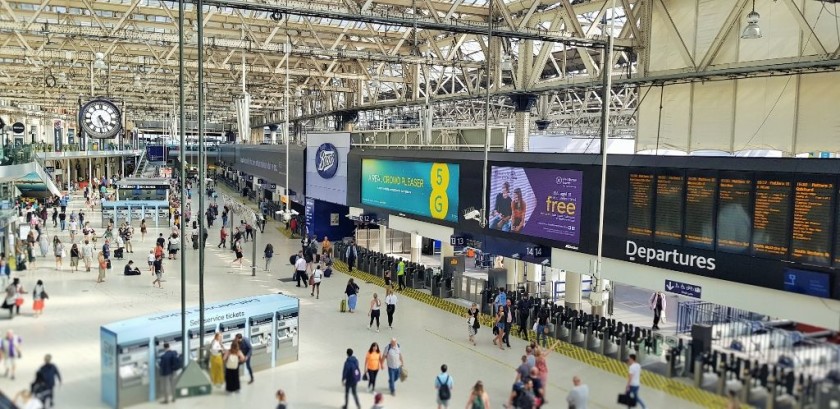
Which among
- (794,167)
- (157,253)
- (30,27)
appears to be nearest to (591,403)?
(794,167)

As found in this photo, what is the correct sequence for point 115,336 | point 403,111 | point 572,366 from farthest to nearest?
point 403,111 → point 572,366 → point 115,336

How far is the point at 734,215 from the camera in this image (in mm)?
12844

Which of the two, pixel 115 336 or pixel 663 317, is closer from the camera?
pixel 115 336

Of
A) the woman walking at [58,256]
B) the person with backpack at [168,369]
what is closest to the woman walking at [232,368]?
the person with backpack at [168,369]

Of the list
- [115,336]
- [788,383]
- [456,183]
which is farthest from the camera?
[456,183]

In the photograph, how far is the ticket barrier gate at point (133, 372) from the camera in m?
11.8

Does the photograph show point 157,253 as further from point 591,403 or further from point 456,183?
point 591,403

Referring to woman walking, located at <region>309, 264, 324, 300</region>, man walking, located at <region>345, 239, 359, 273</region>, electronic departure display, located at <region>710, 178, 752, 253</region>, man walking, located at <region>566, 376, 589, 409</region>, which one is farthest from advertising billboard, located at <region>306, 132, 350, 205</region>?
man walking, located at <region>566, 376, 589, 409</region>

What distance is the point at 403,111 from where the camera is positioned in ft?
160

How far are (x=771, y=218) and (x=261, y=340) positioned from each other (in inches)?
398

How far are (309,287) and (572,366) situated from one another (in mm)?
10988

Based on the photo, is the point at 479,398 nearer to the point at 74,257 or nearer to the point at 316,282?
the point at 316,282

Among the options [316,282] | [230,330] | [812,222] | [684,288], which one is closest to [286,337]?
[230,330]

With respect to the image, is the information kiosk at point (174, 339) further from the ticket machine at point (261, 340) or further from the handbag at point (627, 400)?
the handbag at point (627, 400)
